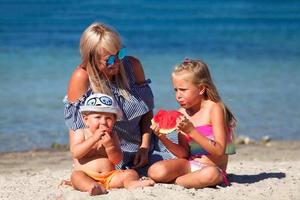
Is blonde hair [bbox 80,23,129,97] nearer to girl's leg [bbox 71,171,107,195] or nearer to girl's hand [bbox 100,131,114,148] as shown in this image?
girl's hand [bbox 100,131,114,148]

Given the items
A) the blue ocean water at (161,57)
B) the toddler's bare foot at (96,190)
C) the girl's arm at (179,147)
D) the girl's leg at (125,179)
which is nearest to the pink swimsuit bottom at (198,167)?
Answer: the girl's arm at (179,147)

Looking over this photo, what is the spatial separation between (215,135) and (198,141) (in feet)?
0.63

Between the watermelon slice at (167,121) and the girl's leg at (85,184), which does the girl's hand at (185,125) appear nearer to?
the watermelon slice at (167,121)

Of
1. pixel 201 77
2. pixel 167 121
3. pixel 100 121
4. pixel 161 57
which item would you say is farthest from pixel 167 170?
pixel 161 57

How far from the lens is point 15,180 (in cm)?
750

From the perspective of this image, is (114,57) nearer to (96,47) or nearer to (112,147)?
(96,47)

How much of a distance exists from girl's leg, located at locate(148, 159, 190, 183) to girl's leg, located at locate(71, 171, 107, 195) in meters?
0.45

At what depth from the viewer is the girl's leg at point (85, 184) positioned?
627 cm

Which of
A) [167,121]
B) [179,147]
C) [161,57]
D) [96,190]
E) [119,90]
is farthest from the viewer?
[161,57]

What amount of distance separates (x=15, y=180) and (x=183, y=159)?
158 cm

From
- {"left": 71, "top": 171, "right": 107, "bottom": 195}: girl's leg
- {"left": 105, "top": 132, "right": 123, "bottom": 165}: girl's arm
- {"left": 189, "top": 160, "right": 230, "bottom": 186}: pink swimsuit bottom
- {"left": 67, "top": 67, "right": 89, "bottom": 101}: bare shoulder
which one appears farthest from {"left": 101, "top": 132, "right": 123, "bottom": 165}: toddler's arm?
{"left": 189, "top": 160, "right": 230, "bottom": 186}: pink swimsuit bottom

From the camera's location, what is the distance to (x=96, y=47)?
21.9 ft

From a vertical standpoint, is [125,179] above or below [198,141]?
below

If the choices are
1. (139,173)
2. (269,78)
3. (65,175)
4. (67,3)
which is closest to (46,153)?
(65,175)
